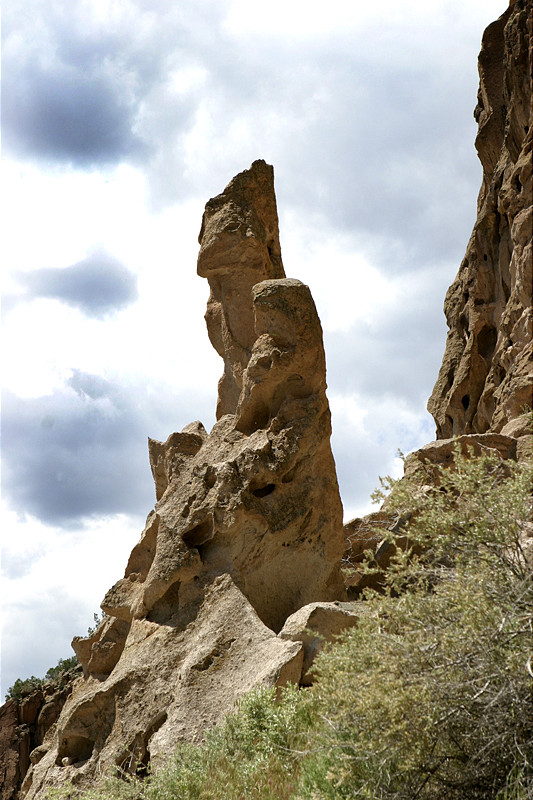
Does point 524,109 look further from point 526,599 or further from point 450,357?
point 526,599

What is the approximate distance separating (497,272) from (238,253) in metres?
13.1

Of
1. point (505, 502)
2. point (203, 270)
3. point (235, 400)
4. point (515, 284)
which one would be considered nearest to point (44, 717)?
point (235, 400)

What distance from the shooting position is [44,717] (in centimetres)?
2483

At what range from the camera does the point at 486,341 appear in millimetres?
25562

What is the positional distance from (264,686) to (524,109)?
1946 centimetres

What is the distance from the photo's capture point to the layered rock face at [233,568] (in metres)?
9.45

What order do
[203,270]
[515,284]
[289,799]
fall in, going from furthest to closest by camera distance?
[515,284] < [203,270] < [289,799]

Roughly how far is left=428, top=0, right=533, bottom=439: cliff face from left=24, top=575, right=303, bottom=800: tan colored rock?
11.0m

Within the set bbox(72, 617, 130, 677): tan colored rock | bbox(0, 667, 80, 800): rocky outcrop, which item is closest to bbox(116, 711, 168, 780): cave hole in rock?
bbox(72, 617, 130, 677): tan colored rock

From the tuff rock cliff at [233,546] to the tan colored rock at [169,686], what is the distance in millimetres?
17

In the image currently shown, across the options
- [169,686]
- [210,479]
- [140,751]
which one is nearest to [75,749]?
[140,751]

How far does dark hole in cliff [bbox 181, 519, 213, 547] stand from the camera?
36.1 feet

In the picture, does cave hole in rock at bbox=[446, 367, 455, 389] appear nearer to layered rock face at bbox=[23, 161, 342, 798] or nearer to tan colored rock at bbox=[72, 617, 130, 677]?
layered rock face at bbox=[23, 161, 342, 798]

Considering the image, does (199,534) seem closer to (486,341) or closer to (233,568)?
(233,568)
